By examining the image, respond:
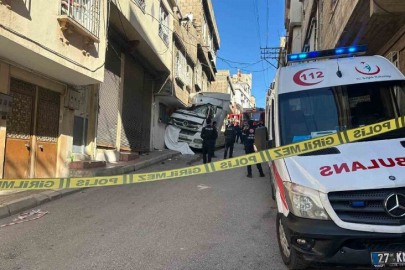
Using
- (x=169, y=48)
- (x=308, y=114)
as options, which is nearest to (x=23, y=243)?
(x=308, y=114)

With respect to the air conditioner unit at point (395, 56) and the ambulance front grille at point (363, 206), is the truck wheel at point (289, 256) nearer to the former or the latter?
the ambulance front grille at point (363, 206)

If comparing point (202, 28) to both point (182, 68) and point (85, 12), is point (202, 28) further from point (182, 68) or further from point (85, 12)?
point (85, 12)

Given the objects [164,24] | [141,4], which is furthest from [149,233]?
[164,24]

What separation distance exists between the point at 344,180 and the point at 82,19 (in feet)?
24.9

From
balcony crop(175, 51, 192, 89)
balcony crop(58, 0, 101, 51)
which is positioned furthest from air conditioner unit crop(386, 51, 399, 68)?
balcony crop(175, 51, 192, 89)

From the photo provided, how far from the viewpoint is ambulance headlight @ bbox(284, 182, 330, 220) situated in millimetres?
2879

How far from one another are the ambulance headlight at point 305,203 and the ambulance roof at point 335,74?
182cm

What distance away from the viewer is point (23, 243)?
4.34m

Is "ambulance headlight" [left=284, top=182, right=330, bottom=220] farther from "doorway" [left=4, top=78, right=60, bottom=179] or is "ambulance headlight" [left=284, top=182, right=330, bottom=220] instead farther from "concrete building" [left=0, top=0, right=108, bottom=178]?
"doorway" [left=4, top=78, right=60, bottom=179]

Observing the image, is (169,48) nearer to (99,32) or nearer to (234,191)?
(99,32)

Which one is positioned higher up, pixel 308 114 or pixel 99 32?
pixel 99 32

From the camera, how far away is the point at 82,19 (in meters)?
8.17

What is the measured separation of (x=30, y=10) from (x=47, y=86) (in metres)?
2.56

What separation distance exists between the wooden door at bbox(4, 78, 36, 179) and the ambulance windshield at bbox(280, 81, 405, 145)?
20.2ft
